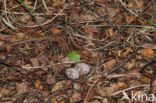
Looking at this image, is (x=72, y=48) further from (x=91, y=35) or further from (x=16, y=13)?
(x=16, y=13)

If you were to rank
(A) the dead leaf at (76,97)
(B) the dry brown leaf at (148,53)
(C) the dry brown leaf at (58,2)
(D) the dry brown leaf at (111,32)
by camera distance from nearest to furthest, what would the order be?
(A) the dead leaf at (76,97)
(B) the dry brown leaf at (148,53)
(D) the dry brown leaf at (111,32)
(C) the dry brown leaf at (58,2)

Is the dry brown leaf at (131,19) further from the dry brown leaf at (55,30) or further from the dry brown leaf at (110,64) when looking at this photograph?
the dry brown leaf at (55,30)

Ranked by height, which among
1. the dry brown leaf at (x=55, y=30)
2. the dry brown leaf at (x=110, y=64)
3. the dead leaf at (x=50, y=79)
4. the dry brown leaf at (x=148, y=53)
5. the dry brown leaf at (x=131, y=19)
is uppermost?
the dry brown leaf at (x=131, y=19)

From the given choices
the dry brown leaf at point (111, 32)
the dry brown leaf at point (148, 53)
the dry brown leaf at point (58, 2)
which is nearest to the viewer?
the dry brown leaf at point (148, 53)

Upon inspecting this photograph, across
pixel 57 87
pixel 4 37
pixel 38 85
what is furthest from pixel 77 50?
pixel 4 37

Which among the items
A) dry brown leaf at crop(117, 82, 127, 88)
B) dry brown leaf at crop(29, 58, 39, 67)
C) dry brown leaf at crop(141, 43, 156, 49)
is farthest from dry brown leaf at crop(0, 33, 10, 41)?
dry brown leaf at crop(141, 43, 156, 49)

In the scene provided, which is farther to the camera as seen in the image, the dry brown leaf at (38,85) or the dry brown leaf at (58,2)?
the dry brown leaf at (58,2)

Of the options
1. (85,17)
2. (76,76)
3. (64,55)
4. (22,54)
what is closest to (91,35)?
(85,17)

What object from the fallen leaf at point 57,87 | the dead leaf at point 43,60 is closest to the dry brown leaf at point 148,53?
the fallen leaf at point 57,87
